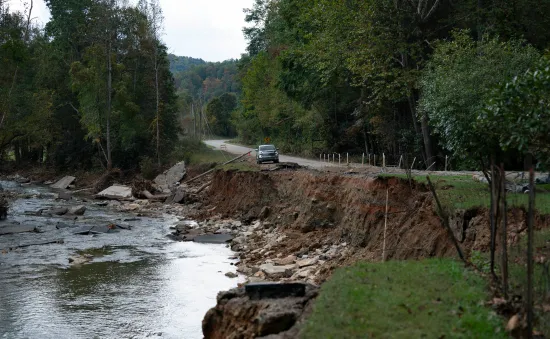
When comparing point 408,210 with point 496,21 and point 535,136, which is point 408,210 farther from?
point 496,21

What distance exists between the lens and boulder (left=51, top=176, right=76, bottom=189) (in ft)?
178

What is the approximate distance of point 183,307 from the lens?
633 inches

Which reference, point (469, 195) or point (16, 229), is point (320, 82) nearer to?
point (16, 229)

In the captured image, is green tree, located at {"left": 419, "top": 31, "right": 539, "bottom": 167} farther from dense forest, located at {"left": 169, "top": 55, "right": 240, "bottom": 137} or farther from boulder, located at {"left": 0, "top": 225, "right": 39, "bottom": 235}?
dense forest, located at {"left": 169, "top": 55, "right": 240, "bottom": 137}

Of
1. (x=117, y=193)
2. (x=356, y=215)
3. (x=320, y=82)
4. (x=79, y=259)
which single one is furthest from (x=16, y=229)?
(x=320, y=82)

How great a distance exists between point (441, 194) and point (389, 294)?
828 cm

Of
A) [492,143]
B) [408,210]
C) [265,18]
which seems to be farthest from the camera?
[265,18]

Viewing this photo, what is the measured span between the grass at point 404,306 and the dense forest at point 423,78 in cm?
316

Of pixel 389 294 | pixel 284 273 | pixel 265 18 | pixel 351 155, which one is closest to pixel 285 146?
pixel 351 155

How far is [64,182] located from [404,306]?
171 feet

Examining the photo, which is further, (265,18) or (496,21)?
(265,18)

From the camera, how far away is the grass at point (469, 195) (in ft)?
45.4

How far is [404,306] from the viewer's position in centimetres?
843

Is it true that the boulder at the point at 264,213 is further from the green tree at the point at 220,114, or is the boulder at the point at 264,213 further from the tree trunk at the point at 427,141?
the green tree at the point at 220,114
